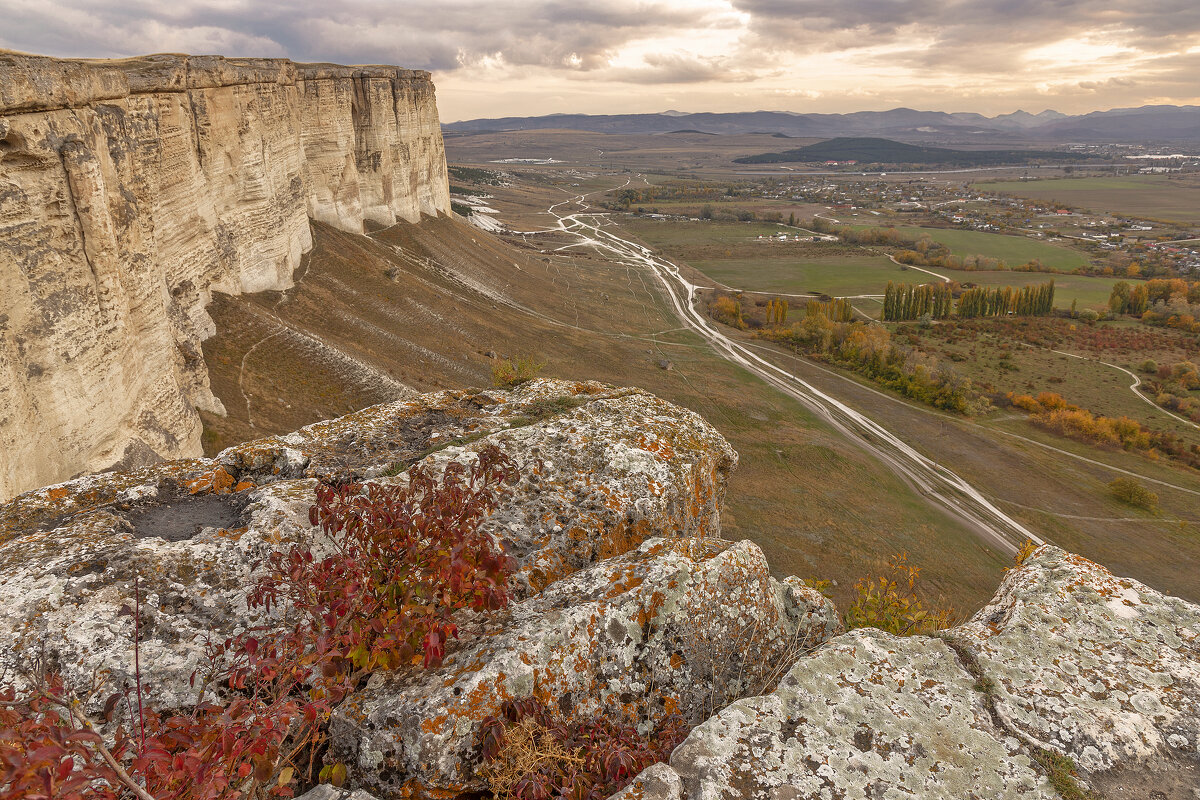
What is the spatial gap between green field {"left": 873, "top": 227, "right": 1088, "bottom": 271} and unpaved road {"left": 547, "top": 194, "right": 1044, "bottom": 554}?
8859 centimetres

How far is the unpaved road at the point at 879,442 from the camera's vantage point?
39875 mm

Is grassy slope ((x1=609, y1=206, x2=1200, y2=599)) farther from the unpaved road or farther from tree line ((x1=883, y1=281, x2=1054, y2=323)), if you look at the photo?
tree line ((x1=883, y1=281, x2=1054, y2=323))

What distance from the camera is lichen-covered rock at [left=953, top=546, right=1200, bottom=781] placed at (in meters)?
4.72

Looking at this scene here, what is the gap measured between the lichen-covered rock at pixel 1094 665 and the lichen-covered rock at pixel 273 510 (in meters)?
3.86

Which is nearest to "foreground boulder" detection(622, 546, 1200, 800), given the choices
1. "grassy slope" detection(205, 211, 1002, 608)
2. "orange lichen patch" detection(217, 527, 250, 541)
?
"orange lichen patch" detection(217, 527, 250, 541)

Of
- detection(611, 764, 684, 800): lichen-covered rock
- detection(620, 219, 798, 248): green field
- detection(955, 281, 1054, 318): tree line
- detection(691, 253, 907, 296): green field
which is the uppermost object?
detection(620, 219, 798, 248): green field

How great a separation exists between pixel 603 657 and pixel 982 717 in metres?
3.21

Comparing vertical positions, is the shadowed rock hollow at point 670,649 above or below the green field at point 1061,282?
above

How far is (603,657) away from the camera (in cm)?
533

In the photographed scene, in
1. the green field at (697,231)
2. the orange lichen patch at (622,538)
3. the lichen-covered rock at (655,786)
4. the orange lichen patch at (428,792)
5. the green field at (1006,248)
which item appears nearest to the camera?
the lichen-covered rock at (655,786)

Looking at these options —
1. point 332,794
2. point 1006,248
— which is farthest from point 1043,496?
point 1006,248

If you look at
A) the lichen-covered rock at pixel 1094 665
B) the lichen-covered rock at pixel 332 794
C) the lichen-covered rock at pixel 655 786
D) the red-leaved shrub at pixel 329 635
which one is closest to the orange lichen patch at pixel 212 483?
the red-leaved shrub at pixel 329 635

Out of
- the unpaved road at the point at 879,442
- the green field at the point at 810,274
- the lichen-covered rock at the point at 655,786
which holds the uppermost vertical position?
the lichen-covered rock at the point at 655,786

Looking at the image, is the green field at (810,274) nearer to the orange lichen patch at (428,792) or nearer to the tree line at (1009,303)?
the tree line at (1009,303)
